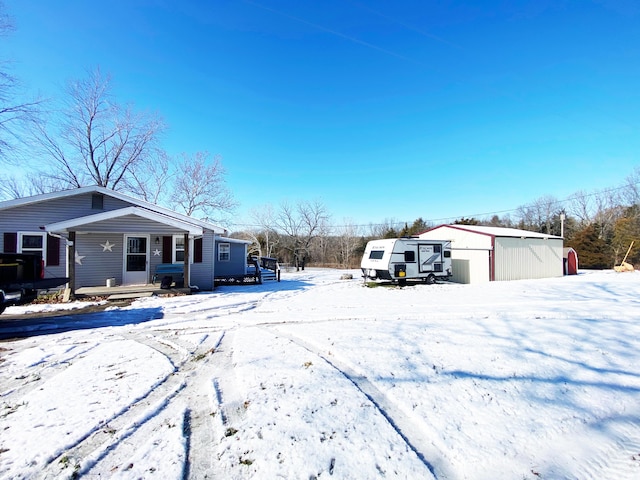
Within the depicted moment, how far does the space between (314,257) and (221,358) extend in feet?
120

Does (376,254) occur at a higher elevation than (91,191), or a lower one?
lower

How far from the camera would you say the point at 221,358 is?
475cm

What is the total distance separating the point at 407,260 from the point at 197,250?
10412 mm

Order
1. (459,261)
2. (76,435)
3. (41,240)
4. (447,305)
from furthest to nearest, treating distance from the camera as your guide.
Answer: (459,261) → (41,240) → (447,305) → (76,435)

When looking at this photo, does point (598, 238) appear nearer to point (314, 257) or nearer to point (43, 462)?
point (314, 257)

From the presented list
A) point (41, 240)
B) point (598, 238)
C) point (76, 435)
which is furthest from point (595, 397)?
point (598, 238)

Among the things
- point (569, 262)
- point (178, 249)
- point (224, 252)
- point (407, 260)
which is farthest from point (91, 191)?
point (569, 262)

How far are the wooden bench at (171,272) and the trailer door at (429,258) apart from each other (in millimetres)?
11780

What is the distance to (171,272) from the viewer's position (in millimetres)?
12188

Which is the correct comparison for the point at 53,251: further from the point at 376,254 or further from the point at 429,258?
the point at 429,258

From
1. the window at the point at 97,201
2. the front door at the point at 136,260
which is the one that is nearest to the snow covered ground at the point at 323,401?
the front door at the point at 136,260

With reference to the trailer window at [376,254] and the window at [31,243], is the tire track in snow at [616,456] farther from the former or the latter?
the window at [31,243]

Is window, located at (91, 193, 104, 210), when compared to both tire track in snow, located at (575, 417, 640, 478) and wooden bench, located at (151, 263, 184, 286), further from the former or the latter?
tire track in snow, located at (575, 417, 640, 478)

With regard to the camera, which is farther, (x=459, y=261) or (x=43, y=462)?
(x=459, y=261)
